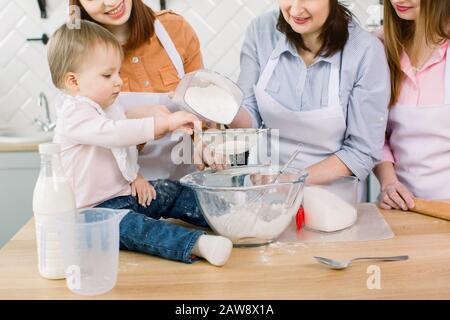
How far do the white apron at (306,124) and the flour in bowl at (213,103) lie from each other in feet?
0.78

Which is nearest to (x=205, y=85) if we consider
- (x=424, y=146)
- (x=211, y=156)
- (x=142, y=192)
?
(x=211, y=156)

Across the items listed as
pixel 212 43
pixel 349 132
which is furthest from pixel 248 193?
pixel 212 43

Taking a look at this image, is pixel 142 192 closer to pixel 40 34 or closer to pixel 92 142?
pixel 92 142

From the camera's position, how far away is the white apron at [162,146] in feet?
4.94

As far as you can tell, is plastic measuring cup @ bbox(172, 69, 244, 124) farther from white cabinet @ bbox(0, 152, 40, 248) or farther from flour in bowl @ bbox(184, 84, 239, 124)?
white cabinet @ bbox(0, 152, 40, 248)

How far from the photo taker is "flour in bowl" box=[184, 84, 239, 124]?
3.97 feet

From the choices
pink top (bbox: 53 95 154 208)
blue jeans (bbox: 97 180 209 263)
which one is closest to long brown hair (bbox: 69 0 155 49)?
pink top (bbox: 53 95 154 208)

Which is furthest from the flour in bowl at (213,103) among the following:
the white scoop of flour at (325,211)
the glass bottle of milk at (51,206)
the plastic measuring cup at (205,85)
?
the glass bottle of milk at (51,206)

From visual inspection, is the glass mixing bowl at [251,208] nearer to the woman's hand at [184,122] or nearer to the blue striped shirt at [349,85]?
the woman's hand at [184,122]

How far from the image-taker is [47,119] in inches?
105

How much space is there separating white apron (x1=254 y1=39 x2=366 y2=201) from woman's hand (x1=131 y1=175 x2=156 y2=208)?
42 cm

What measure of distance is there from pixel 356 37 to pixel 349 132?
0.76ft
